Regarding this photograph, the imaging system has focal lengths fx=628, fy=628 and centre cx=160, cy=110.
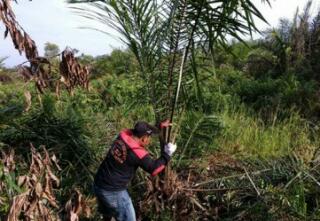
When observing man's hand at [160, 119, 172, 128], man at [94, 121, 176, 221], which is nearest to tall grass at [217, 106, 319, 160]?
man's hand at [160, 119, 172, 128]

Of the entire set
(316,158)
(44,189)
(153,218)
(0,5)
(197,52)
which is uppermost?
(0,5)

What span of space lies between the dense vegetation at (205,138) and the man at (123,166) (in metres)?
0.61

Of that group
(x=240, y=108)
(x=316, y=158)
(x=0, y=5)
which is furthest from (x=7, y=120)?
(x=240, y=108)

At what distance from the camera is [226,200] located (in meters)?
7.17

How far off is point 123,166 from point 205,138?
2.44m

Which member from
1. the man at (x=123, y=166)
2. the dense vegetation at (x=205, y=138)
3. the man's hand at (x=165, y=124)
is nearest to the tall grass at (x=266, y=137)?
the dense vegetation at (x=205, y=138)

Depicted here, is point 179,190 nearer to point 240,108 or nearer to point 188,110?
point 188,110

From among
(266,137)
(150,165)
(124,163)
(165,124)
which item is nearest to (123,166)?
(124,163)

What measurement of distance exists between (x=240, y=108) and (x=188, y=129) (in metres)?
2.93

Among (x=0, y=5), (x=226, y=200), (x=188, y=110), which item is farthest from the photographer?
(x=188, y=110)

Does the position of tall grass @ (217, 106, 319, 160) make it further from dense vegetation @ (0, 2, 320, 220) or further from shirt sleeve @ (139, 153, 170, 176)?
shirt sleeve @ (139, 153, 170, 176)

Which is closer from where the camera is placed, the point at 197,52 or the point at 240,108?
the point at 197,52

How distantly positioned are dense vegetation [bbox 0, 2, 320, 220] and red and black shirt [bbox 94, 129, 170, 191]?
2.06ft

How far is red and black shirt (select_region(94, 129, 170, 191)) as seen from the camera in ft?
19.6
